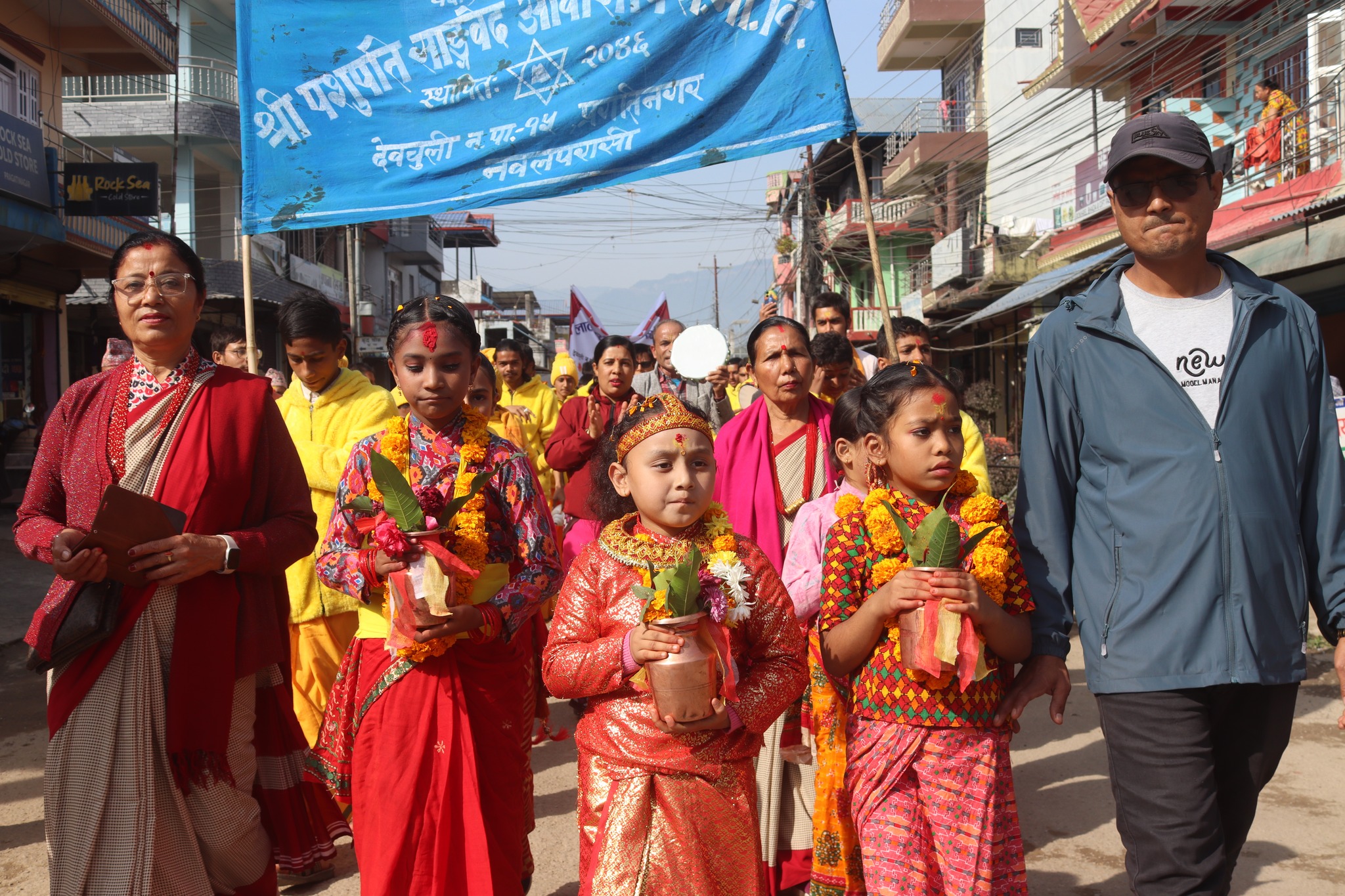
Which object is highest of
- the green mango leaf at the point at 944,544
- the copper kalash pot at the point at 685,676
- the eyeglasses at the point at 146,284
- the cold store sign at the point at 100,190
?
the cold store sign at the point at 100,190

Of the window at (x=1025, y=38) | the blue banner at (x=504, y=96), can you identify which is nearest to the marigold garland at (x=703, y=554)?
the blue banner at (x=504, y=96)

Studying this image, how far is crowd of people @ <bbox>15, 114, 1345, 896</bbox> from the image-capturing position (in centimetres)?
243

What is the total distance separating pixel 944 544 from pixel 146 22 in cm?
1895

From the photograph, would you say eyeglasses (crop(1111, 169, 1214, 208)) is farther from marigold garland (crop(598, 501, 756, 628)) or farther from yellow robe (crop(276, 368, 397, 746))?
yellow robe (crop(276, 368, 397, 746))

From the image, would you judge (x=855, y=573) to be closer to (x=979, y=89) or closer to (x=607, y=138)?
(x=607, y=138)

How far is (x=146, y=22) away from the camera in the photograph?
56.2 ft

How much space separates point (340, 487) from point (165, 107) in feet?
75.6

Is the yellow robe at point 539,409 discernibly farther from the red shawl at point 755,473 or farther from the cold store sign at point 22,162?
the cold store sign at point 22,162

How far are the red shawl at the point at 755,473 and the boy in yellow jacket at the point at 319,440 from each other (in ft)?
5.12

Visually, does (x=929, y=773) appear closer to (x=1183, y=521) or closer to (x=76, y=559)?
(x=1183, y=521)

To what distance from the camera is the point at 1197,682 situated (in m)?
2.35

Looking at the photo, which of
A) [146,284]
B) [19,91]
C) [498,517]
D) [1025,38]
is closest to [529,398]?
[498,517]

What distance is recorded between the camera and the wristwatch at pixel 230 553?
2967 mm

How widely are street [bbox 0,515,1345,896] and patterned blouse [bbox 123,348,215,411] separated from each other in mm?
1926
